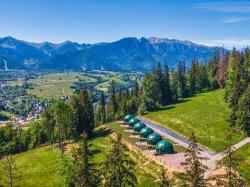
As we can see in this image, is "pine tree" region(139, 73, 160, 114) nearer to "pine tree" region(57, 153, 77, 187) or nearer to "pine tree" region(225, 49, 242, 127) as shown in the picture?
"pine tree" region(225, 49, 242, 127)

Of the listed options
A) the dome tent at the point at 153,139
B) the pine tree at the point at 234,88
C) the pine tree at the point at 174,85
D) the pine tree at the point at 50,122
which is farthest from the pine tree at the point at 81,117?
the pine tree at the point at 174,85

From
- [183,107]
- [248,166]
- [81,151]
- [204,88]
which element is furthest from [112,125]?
[81,151]

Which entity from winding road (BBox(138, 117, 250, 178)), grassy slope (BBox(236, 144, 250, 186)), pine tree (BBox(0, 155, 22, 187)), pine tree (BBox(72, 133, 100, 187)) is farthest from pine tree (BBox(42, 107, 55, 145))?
pine tree (BBox(72, 133, 100, 187))

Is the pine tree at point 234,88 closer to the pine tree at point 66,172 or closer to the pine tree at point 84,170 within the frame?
the pine tree at point 66,172

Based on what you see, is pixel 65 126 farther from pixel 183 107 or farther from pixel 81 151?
pixel 81 151

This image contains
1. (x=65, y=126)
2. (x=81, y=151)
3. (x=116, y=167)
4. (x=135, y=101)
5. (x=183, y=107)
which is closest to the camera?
(x=116, y=167)

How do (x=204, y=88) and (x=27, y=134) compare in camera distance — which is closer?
(x=27, y=134)
